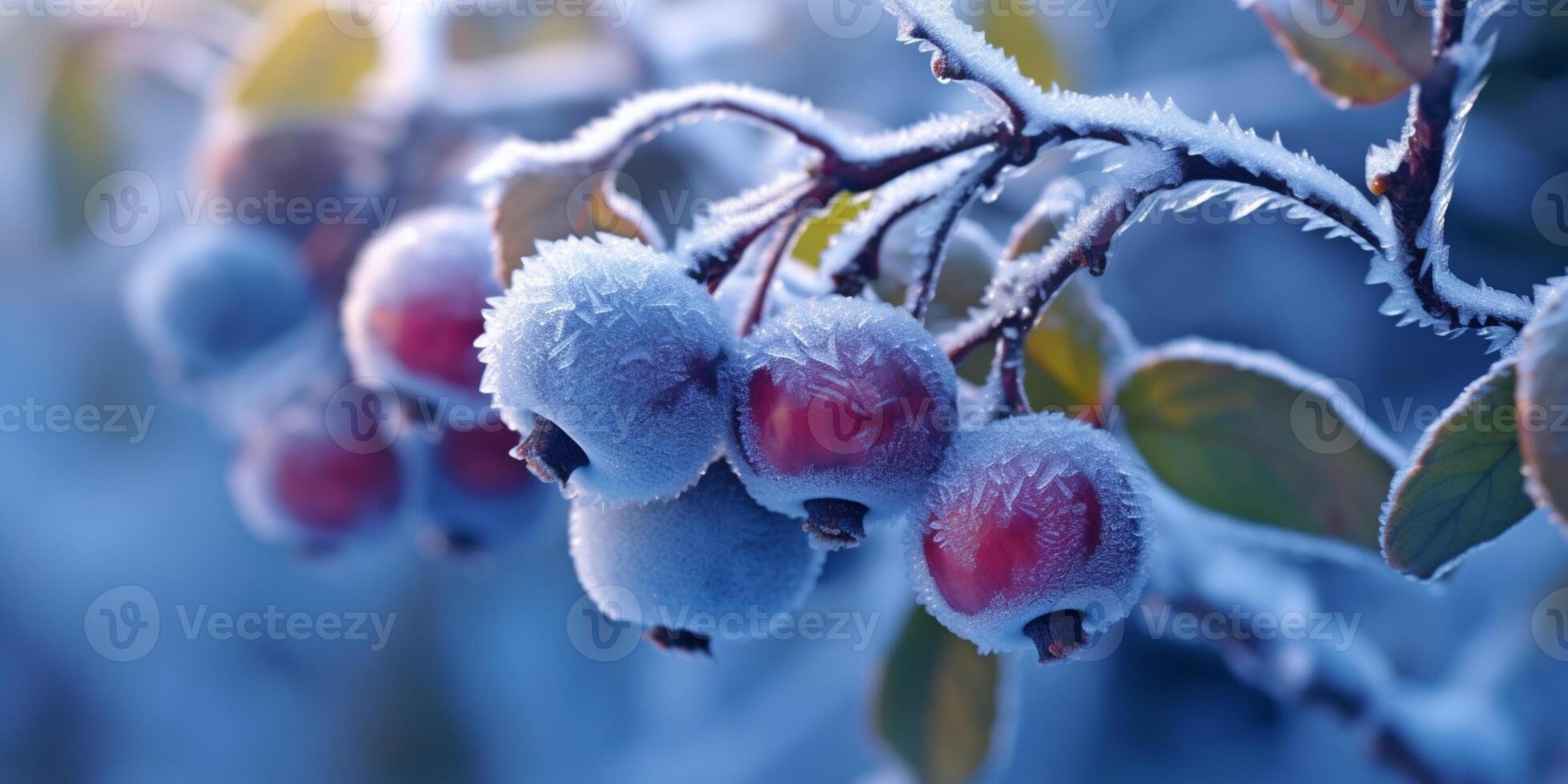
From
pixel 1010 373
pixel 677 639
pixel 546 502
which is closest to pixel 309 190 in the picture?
pixel 546 502

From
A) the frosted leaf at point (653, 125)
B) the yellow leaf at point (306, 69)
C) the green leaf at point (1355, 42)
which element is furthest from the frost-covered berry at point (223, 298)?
the green leaf at point (1355, 42)

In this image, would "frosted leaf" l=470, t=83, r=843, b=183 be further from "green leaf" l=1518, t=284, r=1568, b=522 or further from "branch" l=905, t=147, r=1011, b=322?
"green leaf" l=1518, t=284, r=1568, b=522

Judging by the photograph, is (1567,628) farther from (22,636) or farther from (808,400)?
(22,636)

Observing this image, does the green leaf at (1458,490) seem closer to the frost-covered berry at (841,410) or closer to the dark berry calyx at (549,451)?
the frost-covered berry at (841,410)

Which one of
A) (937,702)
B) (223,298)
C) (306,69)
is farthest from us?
(306,69)

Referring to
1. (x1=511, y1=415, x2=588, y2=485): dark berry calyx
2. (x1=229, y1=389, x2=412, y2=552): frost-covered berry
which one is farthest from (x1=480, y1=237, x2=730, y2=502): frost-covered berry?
(x1=229, y1=389, x2=412, y2=552): frost-covered berry

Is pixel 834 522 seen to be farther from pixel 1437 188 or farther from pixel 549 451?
pixel 1437 188

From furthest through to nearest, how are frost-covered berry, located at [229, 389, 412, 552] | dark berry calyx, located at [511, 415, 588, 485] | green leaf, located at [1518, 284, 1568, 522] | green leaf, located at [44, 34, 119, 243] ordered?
green leaf, located at [44, 34, 119, 243] → frost-covered berry, located at [229, 389, 412, 552] → dark berry calyx, located at [511, 415, 588, 485] → green leaf, located at [1518, 284, 1568, 522]
